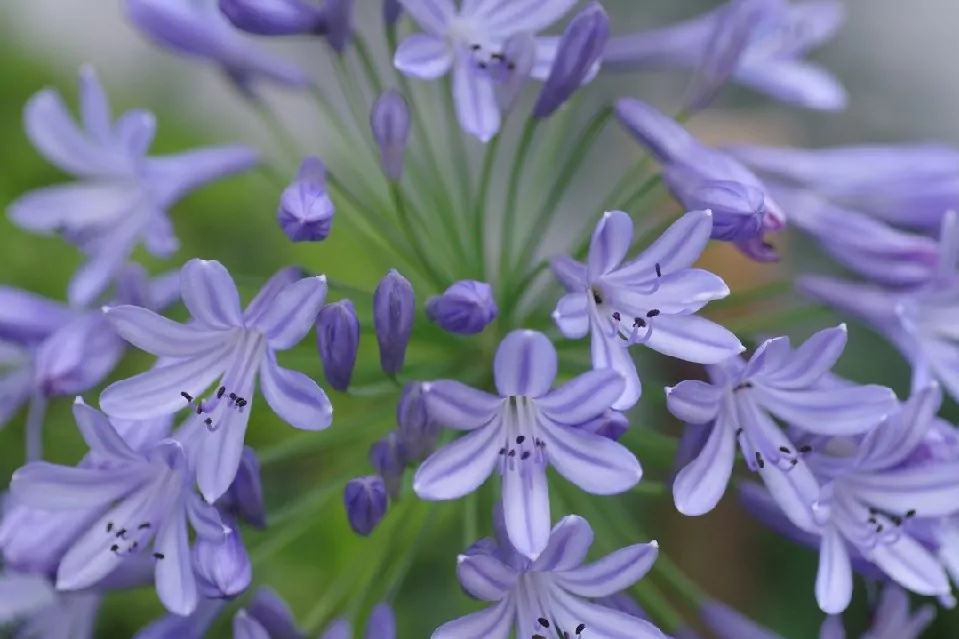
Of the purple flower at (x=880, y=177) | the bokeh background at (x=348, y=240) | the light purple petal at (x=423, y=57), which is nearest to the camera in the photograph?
the light purple petal at (x=423, y=57)

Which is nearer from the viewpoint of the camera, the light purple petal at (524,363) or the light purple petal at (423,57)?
the light purple petal at (524,363)

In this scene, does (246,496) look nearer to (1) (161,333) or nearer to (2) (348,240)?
(1) (161,333)

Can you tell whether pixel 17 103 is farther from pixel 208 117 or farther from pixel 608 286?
pixel 608 286

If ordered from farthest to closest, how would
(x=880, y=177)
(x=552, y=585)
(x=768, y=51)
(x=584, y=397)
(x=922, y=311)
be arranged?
1. (x=768, y=51)
2. (x=880, y=177)
3. (x=922, y=311)
4. (x=552, y=585)
5. (x=584, y=397)

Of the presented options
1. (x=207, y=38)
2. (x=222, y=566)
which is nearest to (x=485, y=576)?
(x=222, y=566)

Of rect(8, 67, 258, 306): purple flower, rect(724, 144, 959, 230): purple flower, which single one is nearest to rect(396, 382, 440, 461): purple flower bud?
rect(8, 67, 258, 306): purple flower

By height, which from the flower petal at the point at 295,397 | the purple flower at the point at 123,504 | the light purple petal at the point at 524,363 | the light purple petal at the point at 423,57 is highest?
the light purple petal at the point at 423,57

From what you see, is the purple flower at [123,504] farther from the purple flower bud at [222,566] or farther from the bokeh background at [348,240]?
the bokeh background at [348,240]

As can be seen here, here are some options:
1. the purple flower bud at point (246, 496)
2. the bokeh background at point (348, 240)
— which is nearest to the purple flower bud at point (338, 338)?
the purple flower bud at point (246, 496)
